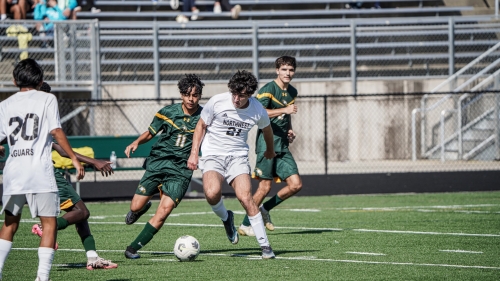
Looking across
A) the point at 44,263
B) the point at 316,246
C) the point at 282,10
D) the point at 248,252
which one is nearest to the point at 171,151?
the point at 248,252

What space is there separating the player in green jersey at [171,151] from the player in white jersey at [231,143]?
0.28m

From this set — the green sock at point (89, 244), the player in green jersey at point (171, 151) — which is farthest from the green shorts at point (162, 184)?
the green sock at point (89, 244)

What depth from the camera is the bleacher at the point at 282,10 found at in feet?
80.4

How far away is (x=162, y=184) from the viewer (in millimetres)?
9078

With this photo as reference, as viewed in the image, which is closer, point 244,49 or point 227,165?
point 227,165

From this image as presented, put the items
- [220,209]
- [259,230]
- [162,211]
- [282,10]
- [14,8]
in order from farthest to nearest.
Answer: [282,10]
[14,8]
[220,209]
[162,211]
[259,230]

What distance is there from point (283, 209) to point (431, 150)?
955cm

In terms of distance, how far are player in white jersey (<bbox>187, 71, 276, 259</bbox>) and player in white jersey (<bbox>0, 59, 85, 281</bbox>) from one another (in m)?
2.22

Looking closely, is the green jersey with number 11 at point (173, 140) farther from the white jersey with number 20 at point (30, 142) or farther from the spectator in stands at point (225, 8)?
the spectator in stands at point (225, 8)

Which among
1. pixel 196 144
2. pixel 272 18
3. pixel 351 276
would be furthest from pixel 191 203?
pixel 272 18

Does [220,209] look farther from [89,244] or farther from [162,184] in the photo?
[89,244]

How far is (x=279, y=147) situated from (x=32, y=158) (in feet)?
17.3

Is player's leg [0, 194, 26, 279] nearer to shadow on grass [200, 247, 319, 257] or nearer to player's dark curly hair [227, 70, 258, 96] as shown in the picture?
player's dark curly hair [227, 70, 258, 96]

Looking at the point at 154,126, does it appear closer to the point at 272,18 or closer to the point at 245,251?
the point at 245,251
